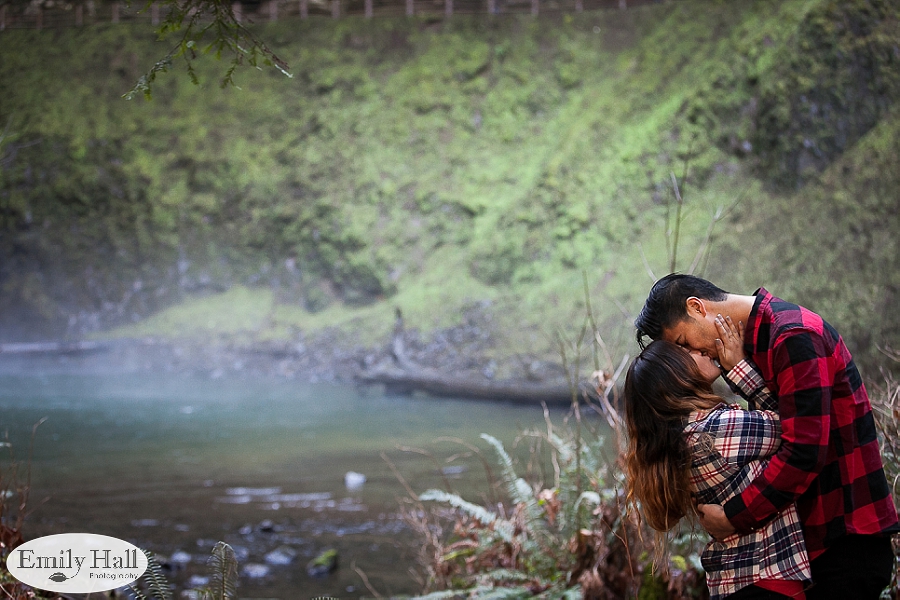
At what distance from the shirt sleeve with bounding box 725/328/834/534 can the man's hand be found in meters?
0.03

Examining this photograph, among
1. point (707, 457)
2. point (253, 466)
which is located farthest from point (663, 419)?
point (253, 466)

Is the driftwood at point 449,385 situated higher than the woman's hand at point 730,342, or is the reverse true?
the woman's hand at point 730,342

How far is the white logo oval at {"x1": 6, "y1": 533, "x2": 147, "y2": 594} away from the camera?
2.08 meters

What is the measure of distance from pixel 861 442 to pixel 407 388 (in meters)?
14.1

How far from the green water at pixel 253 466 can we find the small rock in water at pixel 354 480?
0.11 meters

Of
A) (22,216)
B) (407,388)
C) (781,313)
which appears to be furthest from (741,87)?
(22,216)

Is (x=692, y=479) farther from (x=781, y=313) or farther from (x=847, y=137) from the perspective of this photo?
(x=847, y=137)

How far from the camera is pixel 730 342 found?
189 centimetres

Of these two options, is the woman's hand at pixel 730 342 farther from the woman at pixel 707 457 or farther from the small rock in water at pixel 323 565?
the small rock in water at pixel 323 565

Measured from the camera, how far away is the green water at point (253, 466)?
240 inches

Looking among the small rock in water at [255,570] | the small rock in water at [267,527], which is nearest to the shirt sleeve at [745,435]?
the small rock in water at [255,570]

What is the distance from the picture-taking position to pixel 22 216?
67.3ft

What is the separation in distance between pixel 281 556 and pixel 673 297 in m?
4.91

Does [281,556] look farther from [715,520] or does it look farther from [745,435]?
[745,435]
